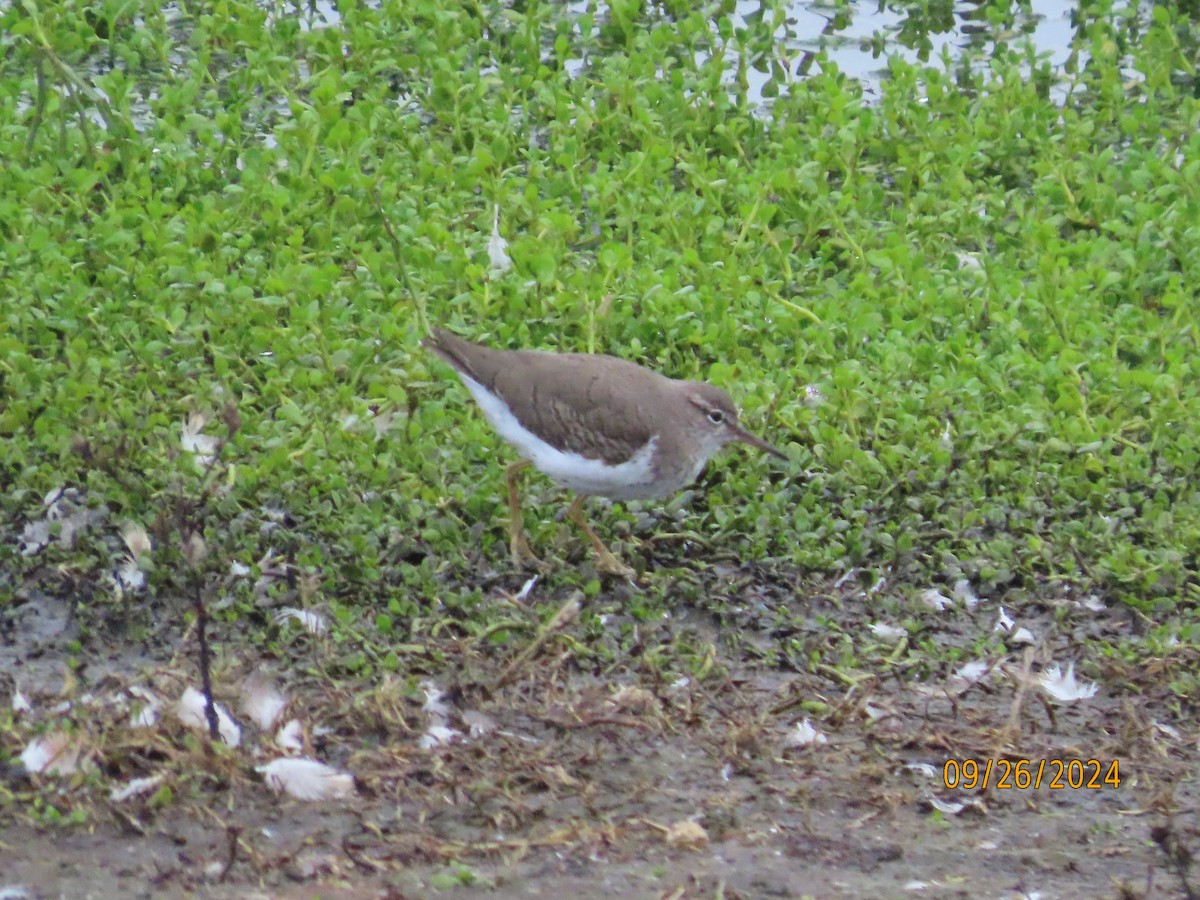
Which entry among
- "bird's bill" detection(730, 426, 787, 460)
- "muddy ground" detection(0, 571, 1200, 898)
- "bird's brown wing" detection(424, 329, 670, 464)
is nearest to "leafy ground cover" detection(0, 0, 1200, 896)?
"muddy ground" detection(0, 571, 1200, 898)

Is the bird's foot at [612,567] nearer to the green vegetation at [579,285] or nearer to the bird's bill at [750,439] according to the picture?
the green vegetation at [579,285]

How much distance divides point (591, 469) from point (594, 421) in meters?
0.18

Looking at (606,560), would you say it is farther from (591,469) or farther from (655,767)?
(655,767)

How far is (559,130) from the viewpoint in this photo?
29.3 feet

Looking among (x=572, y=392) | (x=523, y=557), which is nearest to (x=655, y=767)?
(x=523, y=557)

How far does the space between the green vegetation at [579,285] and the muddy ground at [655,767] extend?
289 mm

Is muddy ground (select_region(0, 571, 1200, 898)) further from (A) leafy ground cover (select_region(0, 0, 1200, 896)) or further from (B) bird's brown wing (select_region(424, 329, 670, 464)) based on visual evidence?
(B) bird's brown wing (select_region(424, 329, 670, 464))

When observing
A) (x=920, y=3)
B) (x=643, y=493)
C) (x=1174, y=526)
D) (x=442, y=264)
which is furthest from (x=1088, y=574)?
(x=920, y=3)

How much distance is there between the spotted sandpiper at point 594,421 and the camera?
6.24 metres

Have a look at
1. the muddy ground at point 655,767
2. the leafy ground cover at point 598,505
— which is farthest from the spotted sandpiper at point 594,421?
the muddy ground at point 655,767

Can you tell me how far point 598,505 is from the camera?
6.82m

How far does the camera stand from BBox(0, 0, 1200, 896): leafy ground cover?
4922mm

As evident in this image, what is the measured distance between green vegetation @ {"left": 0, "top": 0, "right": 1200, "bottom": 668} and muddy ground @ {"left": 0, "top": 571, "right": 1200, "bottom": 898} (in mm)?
289

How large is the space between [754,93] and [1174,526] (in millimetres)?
4130
